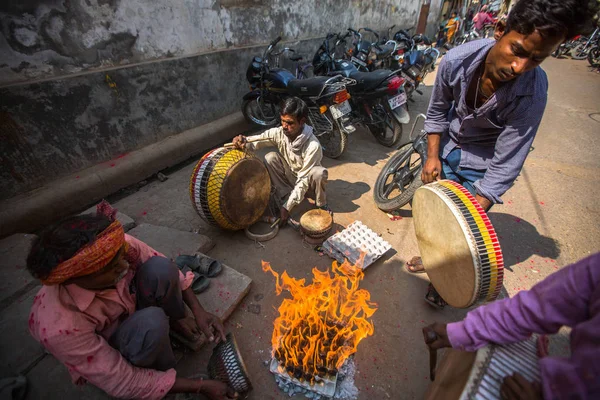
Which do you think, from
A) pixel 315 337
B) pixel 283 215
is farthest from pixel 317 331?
pixel 283 215

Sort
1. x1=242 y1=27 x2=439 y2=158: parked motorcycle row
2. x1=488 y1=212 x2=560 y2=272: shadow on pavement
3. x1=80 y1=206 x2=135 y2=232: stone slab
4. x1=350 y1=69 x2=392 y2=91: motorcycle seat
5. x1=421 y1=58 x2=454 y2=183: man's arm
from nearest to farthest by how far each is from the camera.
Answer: x1=421 y1=58 x2=454 y2=183: man's arm
x1=488 y1=212 x2=560 y2=272: shadow on pavement
x1=80 y1=206 x2=135 y2=232: stone slab
x1=242 y1=27 x2=439 y2=158: parked motorcycle row
x1=350 y1=69 x2=392 y2=91: motorcycle seat

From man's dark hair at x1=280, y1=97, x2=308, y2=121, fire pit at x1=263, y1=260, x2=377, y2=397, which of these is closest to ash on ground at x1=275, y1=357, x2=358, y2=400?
fire pit at x1=263, y1=260, x2=377, y2=397

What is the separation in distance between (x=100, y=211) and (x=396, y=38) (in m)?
10.7

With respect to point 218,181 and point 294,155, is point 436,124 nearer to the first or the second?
point 294,155

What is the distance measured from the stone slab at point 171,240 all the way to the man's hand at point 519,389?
2.83 meters

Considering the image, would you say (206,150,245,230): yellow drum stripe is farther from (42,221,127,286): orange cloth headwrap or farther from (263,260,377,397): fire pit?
(42,221,127,286): orange cloth headwrap

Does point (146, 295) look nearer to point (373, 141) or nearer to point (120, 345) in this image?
point (120, 345)

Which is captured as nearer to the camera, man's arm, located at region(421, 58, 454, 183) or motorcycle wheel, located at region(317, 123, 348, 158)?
man's arm, located at region(421, 58, 454, 183)

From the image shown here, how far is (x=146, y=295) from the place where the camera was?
1.81m

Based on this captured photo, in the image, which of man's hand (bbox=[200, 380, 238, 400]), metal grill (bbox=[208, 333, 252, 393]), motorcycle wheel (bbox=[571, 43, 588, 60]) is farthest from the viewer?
motorcycle wheel (bbox=[571, 43, 588, 60])

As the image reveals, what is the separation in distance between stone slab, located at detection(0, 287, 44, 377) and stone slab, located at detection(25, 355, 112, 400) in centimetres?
12

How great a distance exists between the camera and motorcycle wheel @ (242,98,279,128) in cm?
581

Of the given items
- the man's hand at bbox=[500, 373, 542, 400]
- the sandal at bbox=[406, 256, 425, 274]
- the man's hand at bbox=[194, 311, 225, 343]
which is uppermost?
the man's hand at bbox=[500, 373, 542, 400]

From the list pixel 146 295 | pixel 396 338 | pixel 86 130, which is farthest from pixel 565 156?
pixel 86 130
